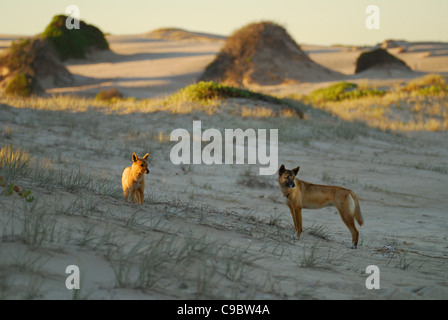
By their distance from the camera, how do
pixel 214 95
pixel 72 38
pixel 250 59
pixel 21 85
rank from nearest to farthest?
pixel 214 95
pixel 21 85
pixel 250 59
pixel 72 38

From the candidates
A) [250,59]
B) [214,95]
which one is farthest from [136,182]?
[250,59]

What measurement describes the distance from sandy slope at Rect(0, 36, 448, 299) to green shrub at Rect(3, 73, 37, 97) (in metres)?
14.6

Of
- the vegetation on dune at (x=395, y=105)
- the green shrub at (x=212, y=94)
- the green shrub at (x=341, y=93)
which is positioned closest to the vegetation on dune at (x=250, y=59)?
the green shrub at (x=341, y=93)

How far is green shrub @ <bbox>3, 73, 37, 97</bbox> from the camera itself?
30.7m

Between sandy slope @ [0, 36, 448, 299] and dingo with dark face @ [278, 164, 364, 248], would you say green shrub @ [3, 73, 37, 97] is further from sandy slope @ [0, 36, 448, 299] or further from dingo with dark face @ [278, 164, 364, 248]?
dingo with dark face @ [278, 164, 364, 248]

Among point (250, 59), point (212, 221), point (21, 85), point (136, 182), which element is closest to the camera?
point (212, 221)

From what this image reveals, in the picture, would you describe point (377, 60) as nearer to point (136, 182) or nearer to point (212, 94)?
point (212, 94)

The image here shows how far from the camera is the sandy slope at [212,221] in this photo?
4043 mm

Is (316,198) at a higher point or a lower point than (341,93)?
lower

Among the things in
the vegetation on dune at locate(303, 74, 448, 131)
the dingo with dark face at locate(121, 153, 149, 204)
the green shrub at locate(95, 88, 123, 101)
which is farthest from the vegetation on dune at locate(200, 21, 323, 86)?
the dingo with dark face at locate(121, 153, 149, 204)

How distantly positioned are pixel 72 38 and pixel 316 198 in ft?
148

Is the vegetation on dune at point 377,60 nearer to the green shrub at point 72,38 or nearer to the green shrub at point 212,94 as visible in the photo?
the green shrub at point 212,94

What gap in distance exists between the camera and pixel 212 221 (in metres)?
6.55

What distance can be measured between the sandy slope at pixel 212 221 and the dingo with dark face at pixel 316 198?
1.28ft
